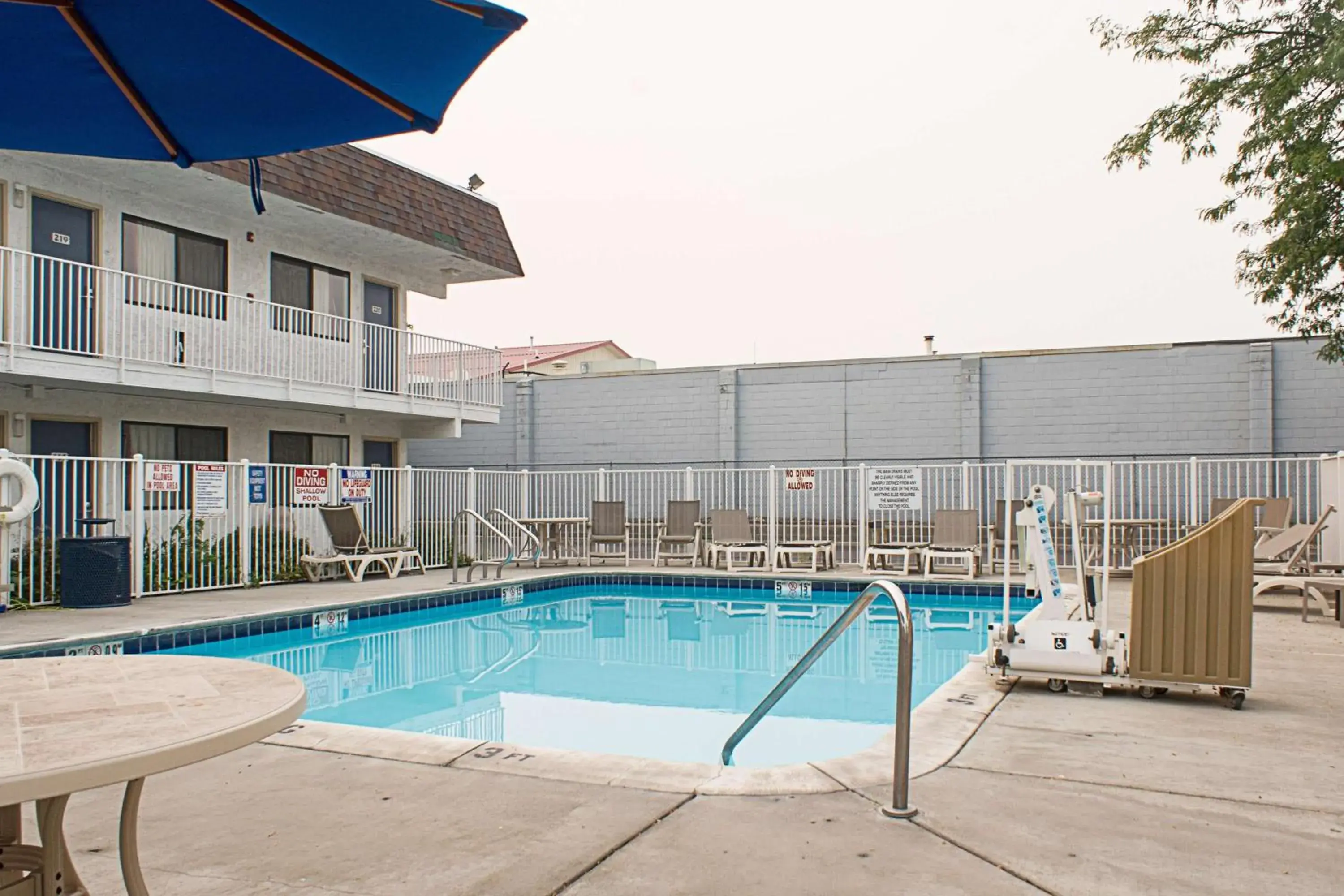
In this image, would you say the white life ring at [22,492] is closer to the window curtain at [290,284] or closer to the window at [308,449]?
the window at [308,449]

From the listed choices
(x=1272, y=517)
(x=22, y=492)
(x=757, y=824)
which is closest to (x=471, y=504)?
(x=22, y=492)

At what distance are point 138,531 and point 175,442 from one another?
4.00m

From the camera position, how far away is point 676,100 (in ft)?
40.9

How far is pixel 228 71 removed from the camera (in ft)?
9.73

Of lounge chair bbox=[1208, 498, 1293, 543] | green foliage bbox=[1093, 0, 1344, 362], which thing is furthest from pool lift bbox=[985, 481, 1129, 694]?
green foliage bbox=[1093, 0, 1344, 362]

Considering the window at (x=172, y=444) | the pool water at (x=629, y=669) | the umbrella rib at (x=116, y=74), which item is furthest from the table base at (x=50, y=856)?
the window at (x=172, y=444)

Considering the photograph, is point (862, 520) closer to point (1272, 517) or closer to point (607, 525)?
point (607, 525)

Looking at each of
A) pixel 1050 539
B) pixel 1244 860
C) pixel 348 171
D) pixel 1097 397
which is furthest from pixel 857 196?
pixel 1244 860

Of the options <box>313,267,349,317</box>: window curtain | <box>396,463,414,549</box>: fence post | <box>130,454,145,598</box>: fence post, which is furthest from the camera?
<box>313,267,349,317</box>: window curtain

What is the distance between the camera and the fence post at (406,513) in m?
14.1

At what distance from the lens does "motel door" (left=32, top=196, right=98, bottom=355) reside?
36.8ft

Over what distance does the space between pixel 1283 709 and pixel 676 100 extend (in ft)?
33.1

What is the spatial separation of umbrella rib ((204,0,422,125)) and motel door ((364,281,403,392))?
1307 centimetres

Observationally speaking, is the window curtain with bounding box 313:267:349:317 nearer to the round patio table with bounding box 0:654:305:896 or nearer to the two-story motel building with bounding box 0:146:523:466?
the two-story motel building with bounding box 0:146:523:466
